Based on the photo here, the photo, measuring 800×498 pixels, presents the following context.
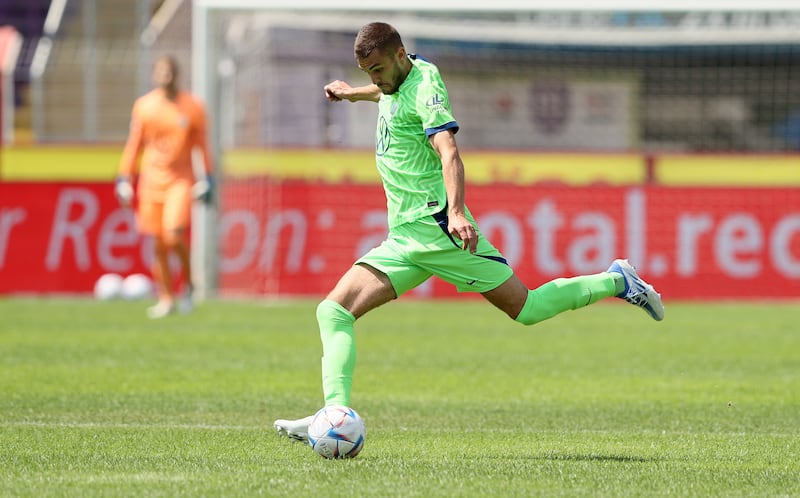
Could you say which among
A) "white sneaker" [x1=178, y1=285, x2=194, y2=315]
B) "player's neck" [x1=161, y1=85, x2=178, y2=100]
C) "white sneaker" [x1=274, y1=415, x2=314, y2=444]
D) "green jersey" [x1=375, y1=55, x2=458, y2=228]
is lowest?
"white sneaker" [x1=178, y1=285, x2=194, y2=315]

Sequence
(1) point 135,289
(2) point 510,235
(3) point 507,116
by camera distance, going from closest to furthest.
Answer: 1. (1) point 135,289
2. (2) point 510,235
3. (3) point 507,116

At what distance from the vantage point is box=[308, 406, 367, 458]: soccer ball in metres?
6.23

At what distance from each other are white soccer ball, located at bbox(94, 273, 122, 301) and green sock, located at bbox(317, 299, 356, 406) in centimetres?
1130

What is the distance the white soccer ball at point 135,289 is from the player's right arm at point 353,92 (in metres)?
10.5

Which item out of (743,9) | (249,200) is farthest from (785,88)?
(249,200)

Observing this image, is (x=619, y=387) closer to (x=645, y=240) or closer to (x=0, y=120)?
(x=645, y=240)

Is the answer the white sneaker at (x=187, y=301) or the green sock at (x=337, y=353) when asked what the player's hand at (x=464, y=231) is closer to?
the green sock at (x=337, y=353)

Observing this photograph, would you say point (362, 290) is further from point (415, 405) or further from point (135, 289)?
point (135, 289)

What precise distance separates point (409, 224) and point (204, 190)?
8682 millimetres

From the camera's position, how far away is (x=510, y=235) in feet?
60.0

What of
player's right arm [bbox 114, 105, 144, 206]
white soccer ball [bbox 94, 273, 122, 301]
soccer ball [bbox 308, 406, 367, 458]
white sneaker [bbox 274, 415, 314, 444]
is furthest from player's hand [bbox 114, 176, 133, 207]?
soccer ball [bbox 308, 406, 367, 458]

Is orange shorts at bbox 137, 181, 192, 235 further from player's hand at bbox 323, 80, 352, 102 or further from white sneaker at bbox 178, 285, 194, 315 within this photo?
player's hand at bbox 323, 80, 352, 102

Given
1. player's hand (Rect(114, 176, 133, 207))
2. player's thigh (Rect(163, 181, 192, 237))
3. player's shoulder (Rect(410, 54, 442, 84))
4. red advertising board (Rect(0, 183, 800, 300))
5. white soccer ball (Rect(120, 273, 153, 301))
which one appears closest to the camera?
player's shoulder (Rect(410, 54, 442, 84))

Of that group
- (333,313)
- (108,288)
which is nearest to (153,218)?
(108,288)
